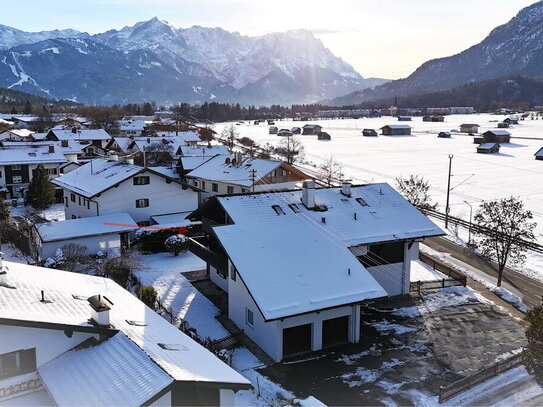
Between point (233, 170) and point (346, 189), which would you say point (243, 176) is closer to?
point (233, 170)

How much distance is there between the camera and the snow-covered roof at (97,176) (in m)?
38.5

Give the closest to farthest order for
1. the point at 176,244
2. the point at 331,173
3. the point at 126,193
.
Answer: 1. the point at 176,244
2. the point at 126,193
3. the point at 331,173

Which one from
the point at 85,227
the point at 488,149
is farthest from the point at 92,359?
the point at 488,149

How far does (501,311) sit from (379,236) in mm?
7127

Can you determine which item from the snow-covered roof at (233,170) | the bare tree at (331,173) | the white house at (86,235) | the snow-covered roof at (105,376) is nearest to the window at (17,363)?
the snow-covered roof at (105,376)

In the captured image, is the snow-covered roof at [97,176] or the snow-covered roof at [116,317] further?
the snow-covered roof at [97,176]

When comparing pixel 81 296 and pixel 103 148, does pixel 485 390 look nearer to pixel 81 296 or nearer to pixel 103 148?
pixel 81 296

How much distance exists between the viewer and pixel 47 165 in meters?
55.6

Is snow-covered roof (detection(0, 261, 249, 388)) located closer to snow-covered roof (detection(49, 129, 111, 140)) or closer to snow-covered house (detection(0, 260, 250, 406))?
snow-covered house (detection(0, 260, 250, 406))

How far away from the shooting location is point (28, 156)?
55.0 meters

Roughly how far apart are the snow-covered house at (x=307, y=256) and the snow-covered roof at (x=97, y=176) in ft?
41.5

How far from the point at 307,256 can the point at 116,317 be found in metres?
9.55

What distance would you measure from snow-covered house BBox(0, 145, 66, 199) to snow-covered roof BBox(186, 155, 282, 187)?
16.6m

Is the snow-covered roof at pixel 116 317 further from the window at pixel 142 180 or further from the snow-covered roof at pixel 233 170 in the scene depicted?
the snow-covered roof at pixel 233 170
